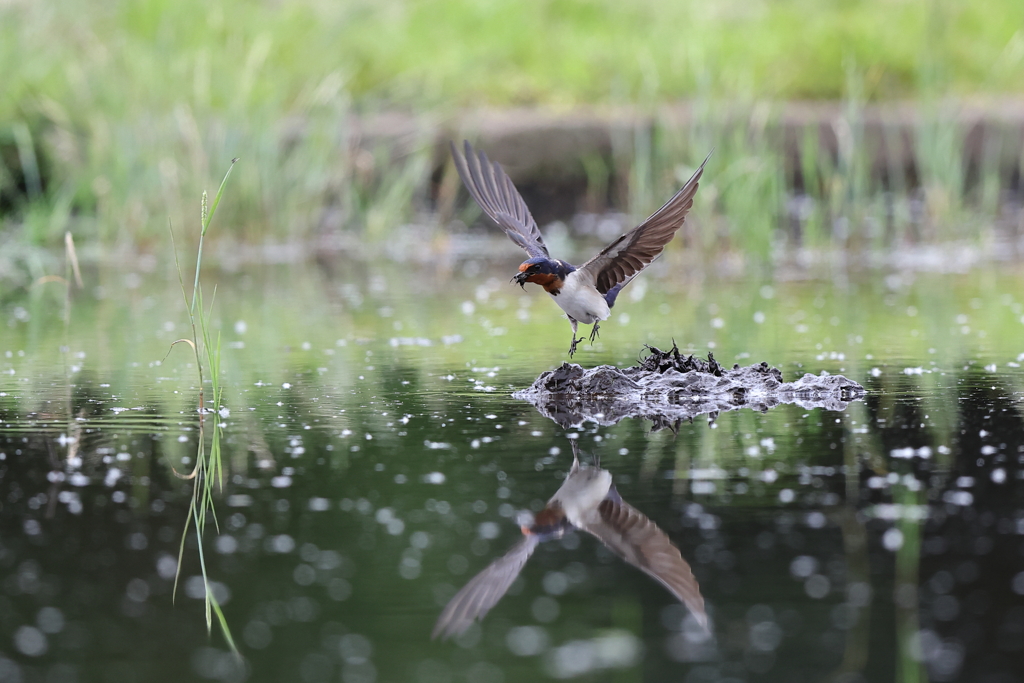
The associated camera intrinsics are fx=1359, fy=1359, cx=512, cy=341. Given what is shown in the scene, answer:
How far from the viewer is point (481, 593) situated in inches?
93.6

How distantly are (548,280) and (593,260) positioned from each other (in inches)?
6.3

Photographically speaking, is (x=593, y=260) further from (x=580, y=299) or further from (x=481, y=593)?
(x=481, y=593)

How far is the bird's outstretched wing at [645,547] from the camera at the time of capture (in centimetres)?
235

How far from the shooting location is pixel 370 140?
1173 cm

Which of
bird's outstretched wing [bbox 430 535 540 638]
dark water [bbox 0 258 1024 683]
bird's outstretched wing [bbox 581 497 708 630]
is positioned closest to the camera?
dark water [bbox 0 258 1024 683]

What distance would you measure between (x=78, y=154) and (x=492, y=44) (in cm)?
599

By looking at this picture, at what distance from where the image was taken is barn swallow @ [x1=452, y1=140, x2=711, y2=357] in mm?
4188

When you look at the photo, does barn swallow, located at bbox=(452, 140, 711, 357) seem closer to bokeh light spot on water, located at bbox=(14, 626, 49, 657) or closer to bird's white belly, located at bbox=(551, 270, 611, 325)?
bird's white belly, located at bbox=(551, 270, 611, 325)

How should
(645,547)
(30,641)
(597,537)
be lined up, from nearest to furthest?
(30,641), (645,547), (597,537)

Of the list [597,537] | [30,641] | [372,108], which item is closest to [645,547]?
[597,537]

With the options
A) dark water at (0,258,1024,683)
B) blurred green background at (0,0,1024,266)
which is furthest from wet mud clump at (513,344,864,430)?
blurred green background at (0,0,1024,266)

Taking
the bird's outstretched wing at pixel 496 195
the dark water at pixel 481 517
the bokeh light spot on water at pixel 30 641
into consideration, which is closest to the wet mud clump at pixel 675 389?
the dark water at pixel 481 517

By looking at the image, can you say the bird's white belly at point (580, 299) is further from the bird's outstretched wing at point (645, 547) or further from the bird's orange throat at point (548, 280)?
the bird's outstretched wing at point (645, 547)

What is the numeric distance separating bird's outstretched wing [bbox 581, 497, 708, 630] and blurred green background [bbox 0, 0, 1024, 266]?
5.66 meters
